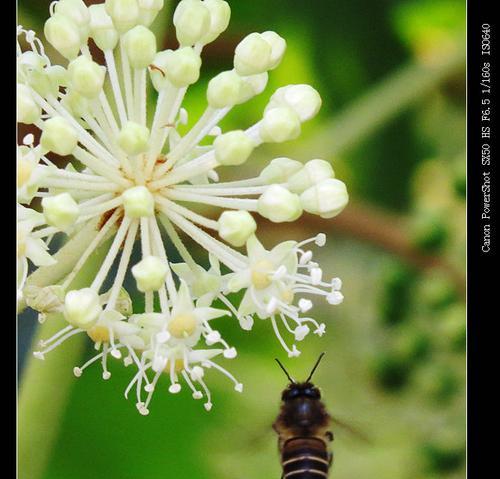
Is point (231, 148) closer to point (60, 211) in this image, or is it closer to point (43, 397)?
point (60, 211)

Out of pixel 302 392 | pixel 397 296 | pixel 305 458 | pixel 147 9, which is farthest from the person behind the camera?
pixel 397 296

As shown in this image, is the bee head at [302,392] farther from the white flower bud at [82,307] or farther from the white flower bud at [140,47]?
the white flower bud at [140,47]

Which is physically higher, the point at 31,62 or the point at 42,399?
the point at 31,62

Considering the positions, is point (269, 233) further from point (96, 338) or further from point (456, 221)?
point (96, 338)

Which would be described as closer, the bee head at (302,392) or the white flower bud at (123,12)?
Answer: the white flower bud at (123,12)

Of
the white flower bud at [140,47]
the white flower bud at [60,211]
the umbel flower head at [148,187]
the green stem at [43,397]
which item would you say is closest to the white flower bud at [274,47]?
the umbel flower head at [148,187]

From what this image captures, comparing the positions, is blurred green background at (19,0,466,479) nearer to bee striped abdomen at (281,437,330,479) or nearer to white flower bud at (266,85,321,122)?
bee striped abdomen at (281,437,330,479)

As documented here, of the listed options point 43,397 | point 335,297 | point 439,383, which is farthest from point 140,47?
point 439,383
